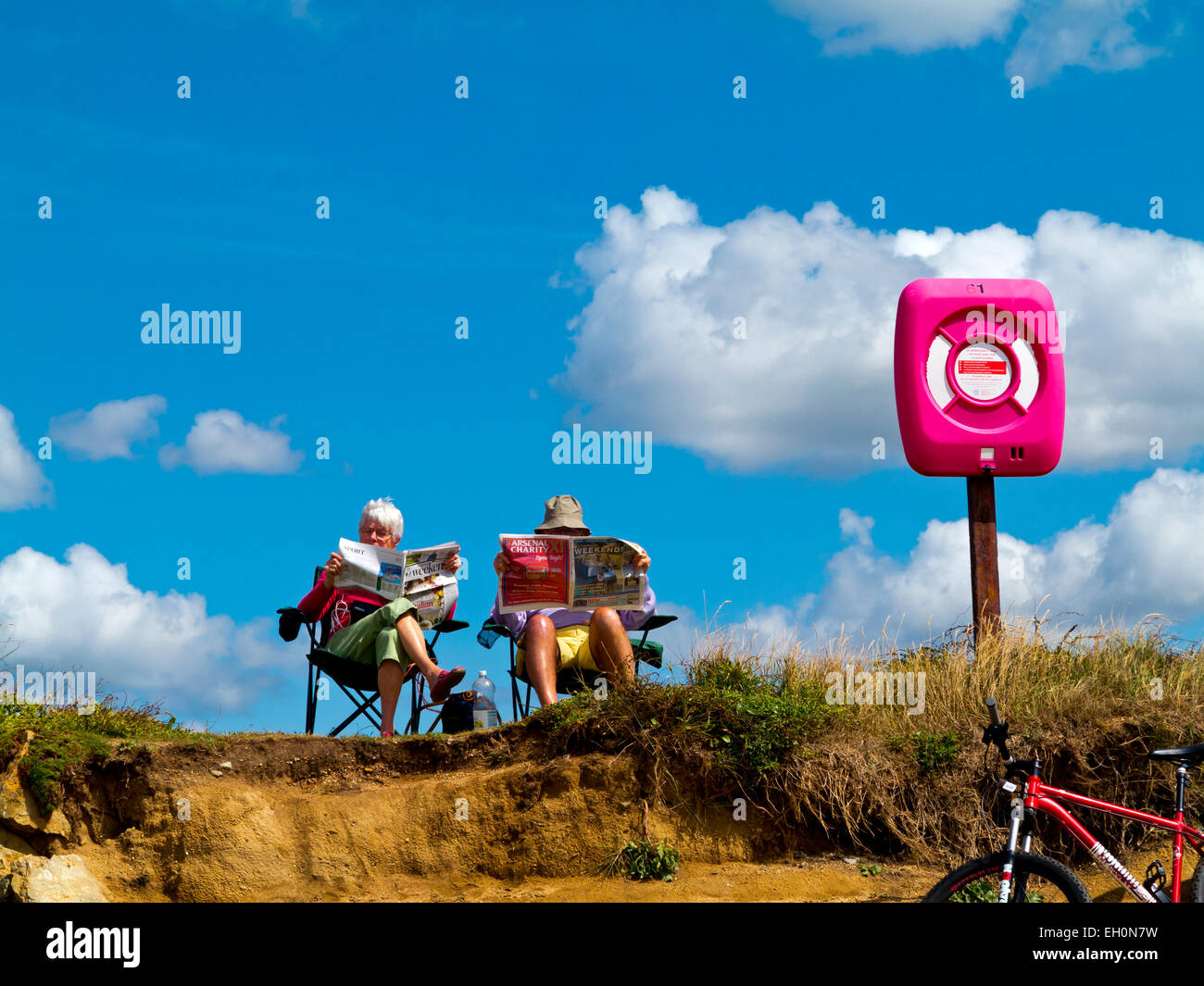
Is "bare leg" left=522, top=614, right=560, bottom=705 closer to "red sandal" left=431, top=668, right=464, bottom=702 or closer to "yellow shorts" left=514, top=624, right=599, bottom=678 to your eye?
"yellow shorts" left=514, top=624, right=599, bottom=678

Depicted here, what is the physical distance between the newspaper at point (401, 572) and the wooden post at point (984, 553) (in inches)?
146

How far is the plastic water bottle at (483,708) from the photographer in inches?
283

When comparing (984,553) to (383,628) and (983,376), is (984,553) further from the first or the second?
(383,628)

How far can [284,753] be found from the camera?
6.71 metres

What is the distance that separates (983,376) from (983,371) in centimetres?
3

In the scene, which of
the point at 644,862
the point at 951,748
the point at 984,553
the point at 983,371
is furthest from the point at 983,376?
the point at 644,862

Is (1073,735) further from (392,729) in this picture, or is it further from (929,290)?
(392,729)

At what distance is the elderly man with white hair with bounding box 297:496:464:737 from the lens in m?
7.12

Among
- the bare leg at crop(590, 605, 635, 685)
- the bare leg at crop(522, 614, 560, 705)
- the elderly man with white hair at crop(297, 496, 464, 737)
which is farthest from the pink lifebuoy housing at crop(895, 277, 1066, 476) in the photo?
the elderly man with white hair at crop(297, 496, 464, 737)

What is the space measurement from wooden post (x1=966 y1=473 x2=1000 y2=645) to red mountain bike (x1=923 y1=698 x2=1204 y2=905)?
293 cm

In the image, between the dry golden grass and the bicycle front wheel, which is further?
the dry golden grass

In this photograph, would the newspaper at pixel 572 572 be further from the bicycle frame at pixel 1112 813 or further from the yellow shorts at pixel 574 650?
the bicycle frame at pixel 1112 813

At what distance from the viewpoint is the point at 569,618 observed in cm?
729
